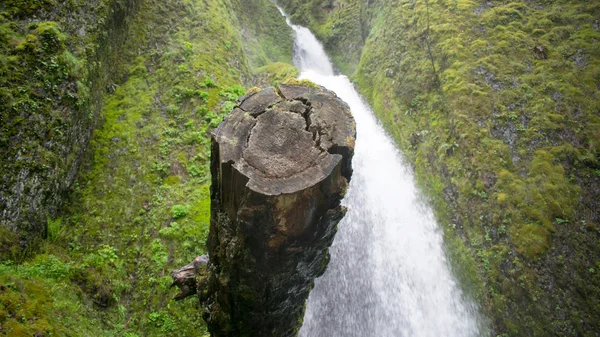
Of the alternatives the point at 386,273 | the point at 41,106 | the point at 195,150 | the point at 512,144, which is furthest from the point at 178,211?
the point at 512,144

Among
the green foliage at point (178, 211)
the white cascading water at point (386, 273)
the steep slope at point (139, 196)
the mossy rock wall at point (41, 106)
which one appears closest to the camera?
the steep slope at point (139, 196)

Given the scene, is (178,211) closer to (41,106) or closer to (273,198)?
(41,106)

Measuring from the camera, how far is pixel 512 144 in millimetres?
8844

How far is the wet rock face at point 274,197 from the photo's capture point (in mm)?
3043

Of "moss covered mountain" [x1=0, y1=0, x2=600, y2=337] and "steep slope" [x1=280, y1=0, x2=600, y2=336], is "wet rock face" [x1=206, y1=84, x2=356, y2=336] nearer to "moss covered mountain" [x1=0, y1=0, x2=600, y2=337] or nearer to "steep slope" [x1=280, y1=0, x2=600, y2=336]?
"moss covered mountain" [x1=0, y1=0, x2=600, y2=337]

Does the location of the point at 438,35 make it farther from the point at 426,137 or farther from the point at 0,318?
the point at 0,318

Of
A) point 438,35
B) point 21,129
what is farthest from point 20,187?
point 438,35

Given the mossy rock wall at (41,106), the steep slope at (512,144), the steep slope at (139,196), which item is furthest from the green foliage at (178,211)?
the steep slope at (512,144)

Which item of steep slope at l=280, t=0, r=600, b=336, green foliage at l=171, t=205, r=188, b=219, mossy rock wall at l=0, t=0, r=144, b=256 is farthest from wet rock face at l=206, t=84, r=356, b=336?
steep slope at l=280, t=0, r=600, b=336

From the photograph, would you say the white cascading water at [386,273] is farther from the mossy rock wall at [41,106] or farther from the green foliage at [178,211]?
the mossy rock wall at [41,106]

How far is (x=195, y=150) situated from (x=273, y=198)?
6.31 meters

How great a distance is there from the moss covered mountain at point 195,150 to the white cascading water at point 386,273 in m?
0.56

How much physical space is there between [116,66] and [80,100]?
269 cm

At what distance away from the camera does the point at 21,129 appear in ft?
20.0
